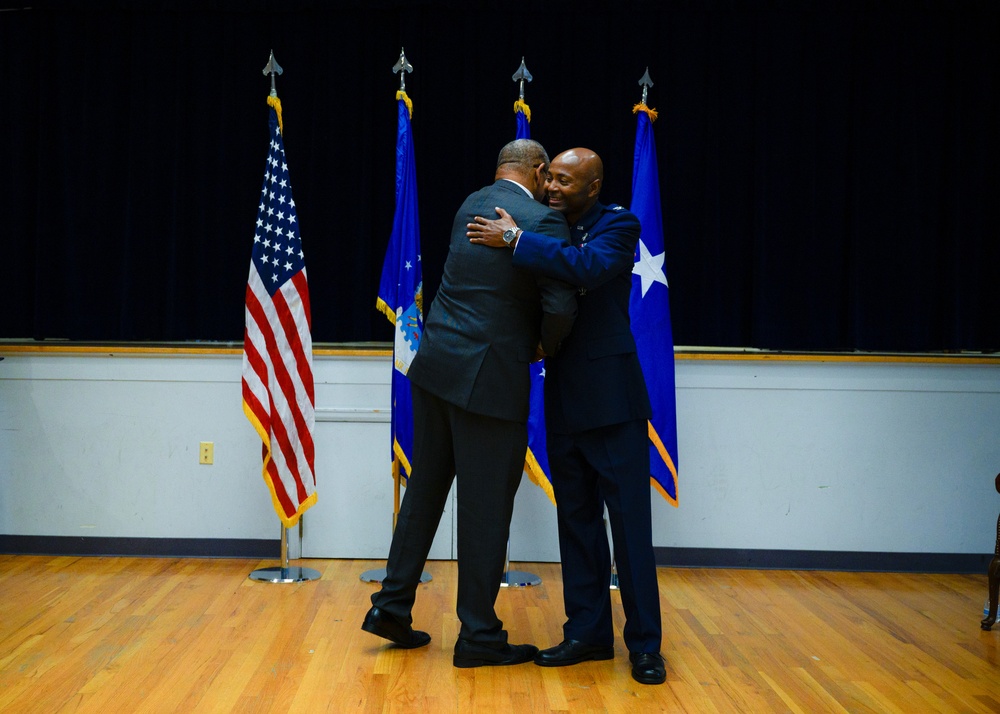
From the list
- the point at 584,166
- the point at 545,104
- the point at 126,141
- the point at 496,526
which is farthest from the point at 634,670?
the point at 126,141

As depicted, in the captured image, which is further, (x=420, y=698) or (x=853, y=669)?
(x=853, y=669)

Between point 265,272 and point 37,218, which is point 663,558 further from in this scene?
point 37,218

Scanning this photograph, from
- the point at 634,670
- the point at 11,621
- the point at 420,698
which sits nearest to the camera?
the point at 420,698

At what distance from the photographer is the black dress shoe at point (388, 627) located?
2.95m

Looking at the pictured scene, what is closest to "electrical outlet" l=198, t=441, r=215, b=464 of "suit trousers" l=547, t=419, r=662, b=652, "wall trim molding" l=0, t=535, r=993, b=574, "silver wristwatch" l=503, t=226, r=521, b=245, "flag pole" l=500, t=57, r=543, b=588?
"wall trim molding" l=0, t=535, r=993, b=574

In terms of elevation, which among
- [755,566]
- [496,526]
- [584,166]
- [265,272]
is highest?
[584,166]

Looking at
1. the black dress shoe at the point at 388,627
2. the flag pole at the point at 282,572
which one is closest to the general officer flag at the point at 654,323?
the black dress shoe at the point at 388,627

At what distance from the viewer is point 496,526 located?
9.45 feet

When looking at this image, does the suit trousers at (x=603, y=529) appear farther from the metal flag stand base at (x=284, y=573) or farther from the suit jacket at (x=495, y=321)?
the metal flag stand base at (x=284, y=573)

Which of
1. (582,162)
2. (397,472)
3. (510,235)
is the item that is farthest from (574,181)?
(397,472)

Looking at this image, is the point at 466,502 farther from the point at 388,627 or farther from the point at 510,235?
the point at 510,235

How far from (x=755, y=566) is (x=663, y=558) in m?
0.42

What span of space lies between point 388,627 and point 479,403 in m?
0.79

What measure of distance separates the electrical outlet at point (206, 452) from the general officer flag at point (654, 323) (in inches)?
78.8
